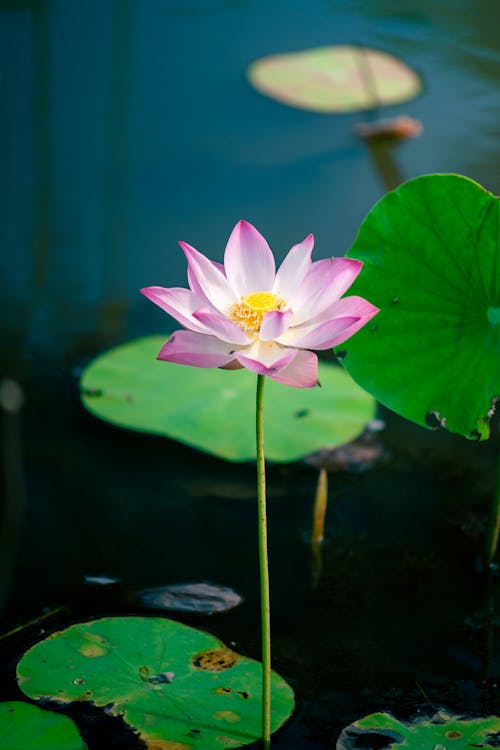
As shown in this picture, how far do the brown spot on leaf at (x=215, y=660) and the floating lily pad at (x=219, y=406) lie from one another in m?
0.59

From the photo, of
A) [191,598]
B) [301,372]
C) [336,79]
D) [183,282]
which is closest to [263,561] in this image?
[301,372]

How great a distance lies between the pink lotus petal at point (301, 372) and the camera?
1.12 metres

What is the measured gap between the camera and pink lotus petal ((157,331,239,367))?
1.13 meters

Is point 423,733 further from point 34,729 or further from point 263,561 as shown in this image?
point 34,729

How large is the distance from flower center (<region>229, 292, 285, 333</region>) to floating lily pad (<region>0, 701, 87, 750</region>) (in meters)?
0.65

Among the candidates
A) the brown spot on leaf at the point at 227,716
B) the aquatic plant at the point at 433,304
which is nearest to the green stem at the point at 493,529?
the aquatic plant at the point at 433,304

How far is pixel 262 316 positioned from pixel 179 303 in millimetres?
117

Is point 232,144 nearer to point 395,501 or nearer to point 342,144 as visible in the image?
point 342,144

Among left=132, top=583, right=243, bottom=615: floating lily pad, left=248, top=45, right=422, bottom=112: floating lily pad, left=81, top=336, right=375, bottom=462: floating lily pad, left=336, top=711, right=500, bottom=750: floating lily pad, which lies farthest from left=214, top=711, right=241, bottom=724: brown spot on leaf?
left=248, top=45, right=422, bottom=112: floating lily pad

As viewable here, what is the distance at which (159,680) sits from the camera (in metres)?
1.37

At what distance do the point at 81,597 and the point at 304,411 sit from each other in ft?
2.41

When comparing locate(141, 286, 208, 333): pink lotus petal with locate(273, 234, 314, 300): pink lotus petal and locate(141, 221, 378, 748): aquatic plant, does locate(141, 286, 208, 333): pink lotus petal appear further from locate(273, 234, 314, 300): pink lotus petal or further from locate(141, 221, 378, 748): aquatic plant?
locate(273, 234, 314, 300): pink lotus petal

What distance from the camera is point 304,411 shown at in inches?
83.4

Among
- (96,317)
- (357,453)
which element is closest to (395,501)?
(357,453)
